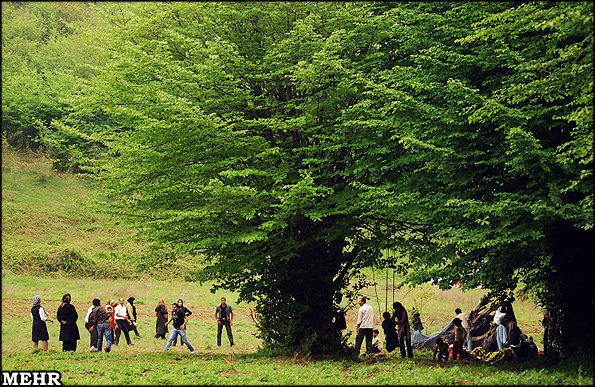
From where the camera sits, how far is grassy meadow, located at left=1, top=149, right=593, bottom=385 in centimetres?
1092

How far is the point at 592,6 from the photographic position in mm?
8930

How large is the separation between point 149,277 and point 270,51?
2602 cm

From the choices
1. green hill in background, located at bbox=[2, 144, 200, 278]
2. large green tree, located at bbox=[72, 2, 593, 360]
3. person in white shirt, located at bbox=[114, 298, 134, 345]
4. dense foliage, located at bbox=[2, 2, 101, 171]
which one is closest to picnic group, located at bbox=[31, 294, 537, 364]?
person in white shirt, located at bbox=[114, 298, 134, 345]

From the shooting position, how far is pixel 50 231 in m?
38.6

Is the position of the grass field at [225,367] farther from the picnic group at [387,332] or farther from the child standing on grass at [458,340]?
the child standing on grass at [458,340]

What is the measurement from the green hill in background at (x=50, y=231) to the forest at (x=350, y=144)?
13511 mm

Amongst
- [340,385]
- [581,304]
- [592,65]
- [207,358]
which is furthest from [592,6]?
[207,358]

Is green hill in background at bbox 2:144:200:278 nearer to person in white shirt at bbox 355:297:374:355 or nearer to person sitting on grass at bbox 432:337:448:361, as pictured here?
person in white shirt at bbox 355:297:374:355

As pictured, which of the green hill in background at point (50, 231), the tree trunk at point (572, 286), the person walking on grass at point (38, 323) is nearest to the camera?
the tree trunk at point (572, 286)

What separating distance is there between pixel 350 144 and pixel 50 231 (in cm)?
3255

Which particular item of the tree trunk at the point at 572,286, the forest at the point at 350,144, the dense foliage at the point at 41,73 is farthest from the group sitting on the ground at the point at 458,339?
the dense foliage at the point at 41,73

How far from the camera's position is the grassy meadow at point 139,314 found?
10922 millimetres

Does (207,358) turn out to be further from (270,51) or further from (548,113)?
(548,113)

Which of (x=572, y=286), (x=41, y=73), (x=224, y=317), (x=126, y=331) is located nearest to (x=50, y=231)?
→ (x=41, y=73)
